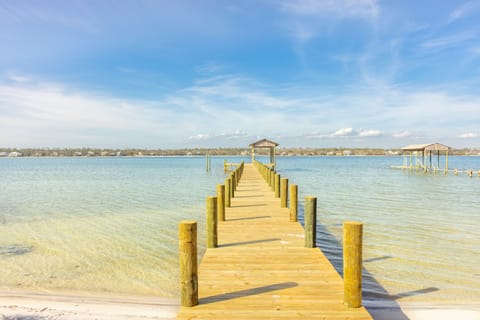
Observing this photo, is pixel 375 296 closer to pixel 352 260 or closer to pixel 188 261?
pixel 352 260

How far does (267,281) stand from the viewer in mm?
4832

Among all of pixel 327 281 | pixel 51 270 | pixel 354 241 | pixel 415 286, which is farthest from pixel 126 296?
pixel 415 286

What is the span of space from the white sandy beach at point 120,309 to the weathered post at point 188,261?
128 cm

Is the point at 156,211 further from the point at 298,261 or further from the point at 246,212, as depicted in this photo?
the point at 298,261

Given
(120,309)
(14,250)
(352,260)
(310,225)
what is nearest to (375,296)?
(310,225)

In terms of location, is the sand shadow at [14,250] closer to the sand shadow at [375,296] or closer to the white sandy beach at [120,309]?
the white sandy beach at [120,309]

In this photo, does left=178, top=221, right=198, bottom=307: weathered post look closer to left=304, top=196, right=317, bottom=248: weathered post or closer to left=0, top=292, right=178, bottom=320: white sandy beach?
left=0, top=292, right=178, bottom=320: white sandy beach

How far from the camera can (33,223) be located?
13.2 meters

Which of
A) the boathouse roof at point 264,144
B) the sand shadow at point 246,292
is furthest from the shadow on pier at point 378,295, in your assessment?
the boathouse roof at point 264,144

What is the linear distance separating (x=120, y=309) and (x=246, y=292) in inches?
91.3

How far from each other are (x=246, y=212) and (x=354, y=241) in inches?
252

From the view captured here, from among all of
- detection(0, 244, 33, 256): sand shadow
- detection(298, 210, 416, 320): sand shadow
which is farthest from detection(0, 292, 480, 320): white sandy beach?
detection(0, 244, 33, 256): sand shadow

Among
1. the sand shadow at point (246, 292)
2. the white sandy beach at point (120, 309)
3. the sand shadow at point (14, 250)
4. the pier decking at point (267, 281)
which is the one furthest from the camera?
the sand shadow at point (14, 250)

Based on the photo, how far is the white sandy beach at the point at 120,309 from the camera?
199 inches
